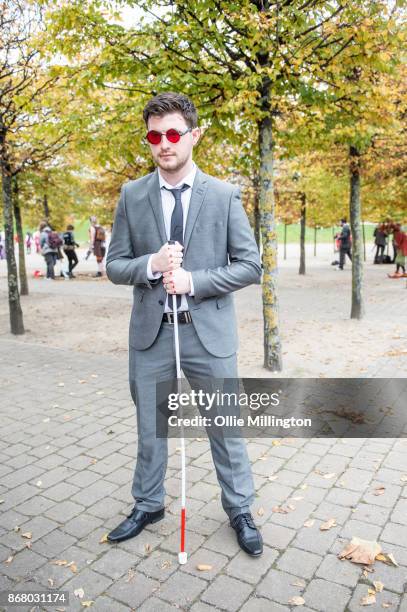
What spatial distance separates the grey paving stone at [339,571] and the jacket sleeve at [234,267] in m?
1.62

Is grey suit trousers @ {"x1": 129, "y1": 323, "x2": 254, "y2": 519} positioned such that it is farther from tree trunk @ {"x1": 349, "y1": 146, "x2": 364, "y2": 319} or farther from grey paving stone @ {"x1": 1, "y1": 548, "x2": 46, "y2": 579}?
tree trunk @ {"x1": 349, "y1": 146, "x2": 364, "y2": 319}

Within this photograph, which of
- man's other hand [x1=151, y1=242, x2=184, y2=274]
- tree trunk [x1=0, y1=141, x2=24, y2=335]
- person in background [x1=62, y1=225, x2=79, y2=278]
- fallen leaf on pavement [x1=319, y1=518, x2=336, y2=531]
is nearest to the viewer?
man's other hand [x1=151, y1=242, x2=184, y2=274]

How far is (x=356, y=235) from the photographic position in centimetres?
964

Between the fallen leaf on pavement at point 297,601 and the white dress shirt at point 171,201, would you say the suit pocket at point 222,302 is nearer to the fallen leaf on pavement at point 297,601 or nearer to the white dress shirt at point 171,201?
the white dress shirt at point 171,201

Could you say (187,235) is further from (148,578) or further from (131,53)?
(131,53)

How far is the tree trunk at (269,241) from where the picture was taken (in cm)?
652

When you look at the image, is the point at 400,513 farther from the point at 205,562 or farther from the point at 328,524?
the point at 205,562

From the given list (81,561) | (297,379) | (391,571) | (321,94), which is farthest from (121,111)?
(391,571)

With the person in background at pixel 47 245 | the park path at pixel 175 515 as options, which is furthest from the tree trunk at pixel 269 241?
the person in background at pixel 47 245

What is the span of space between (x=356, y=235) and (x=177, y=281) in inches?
299

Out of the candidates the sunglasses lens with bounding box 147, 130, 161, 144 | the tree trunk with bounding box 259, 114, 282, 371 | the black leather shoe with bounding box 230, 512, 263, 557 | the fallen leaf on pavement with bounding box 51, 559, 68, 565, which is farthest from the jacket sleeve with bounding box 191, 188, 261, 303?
the tree trunk with bounding box 259, 114, 282, 371

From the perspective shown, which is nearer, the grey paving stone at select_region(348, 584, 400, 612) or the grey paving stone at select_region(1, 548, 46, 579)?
the grey paving stone at select_region(348, 584, 400, 612)

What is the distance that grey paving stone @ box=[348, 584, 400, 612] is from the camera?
2594 mm

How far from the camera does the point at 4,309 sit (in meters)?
12.7
